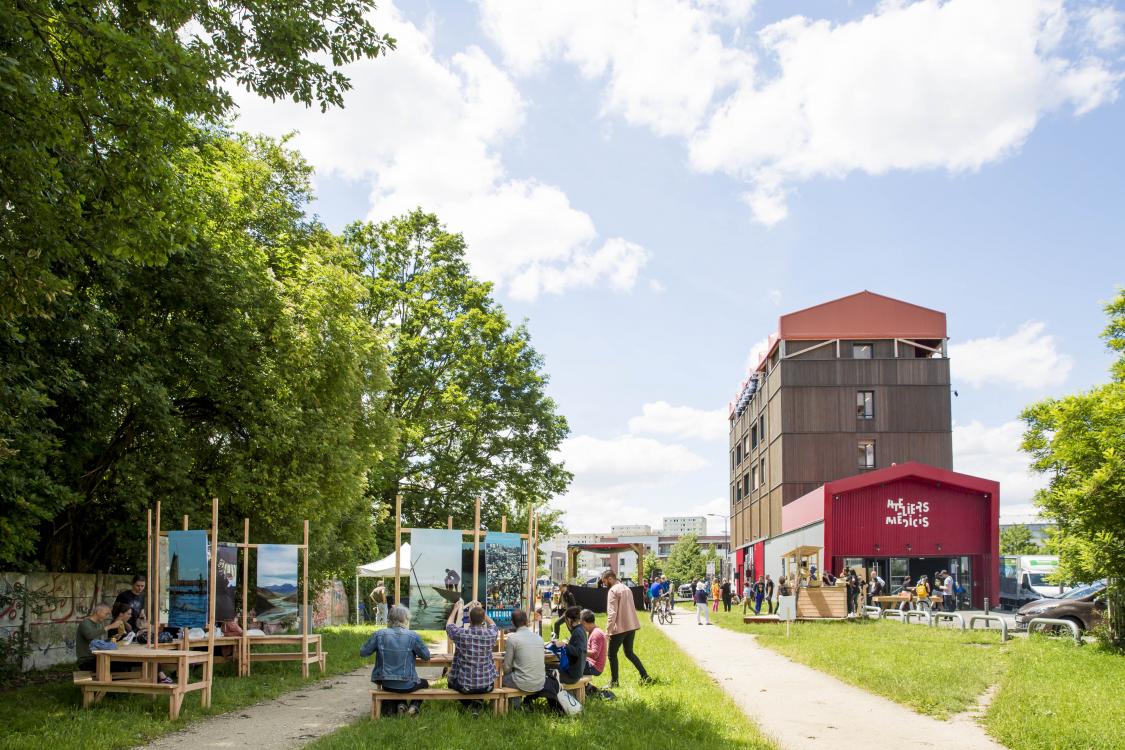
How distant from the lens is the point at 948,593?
39625 millimetres

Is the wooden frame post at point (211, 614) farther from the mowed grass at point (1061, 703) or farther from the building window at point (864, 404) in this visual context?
the building window at point (864, 404)

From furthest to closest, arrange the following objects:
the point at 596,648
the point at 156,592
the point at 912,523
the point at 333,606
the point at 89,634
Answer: the point at 912,523 < the point at 333,606 < the point at 156,592 < the point at 596,648 < the point at 89,634

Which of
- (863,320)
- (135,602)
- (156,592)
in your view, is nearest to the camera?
(156,592)

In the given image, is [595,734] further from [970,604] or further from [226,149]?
[970,604]

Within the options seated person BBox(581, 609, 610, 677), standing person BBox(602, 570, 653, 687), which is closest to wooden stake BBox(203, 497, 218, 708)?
seated person BBox(581, 609, 610, 677)

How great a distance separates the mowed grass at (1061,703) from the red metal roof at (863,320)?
133 ft

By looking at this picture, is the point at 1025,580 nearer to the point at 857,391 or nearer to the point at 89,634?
the point at 857,391

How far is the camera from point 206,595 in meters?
15.5

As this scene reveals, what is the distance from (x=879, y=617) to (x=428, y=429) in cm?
1760

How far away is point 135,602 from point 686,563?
116m

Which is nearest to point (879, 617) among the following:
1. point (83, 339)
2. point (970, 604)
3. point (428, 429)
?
point (970, 604)

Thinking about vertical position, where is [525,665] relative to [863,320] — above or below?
below

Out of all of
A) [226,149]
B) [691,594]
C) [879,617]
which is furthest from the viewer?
[691,594]

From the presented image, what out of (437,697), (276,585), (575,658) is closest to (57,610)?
(276,585)
